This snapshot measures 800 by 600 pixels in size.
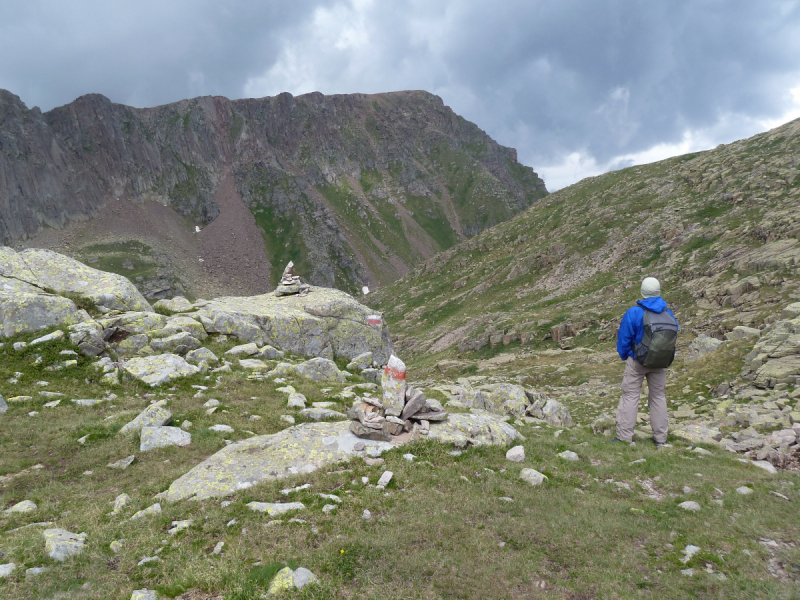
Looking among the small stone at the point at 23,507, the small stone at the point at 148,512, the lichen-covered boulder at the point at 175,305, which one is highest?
the lichen-covered boulder at the point at 175,305

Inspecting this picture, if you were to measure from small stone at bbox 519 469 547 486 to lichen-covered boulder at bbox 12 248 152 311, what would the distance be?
2324 cm

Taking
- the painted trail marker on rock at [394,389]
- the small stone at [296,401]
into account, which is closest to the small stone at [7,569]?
the painted trail marker on rock at [394,389]

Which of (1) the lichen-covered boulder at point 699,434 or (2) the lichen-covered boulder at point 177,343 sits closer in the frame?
(1) the lichen-covered boulder at point 699,434

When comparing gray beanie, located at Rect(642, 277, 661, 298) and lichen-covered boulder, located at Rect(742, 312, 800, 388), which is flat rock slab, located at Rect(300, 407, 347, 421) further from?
lichen-covered boulder, located at Rect(742, 312, 800, 388)

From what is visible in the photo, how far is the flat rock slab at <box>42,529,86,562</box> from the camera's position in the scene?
6.71m

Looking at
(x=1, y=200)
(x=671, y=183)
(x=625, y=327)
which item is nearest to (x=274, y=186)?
(x=1, y=200)

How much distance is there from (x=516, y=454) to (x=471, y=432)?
1.62 m

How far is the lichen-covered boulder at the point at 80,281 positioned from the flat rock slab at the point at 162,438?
44.0 feet

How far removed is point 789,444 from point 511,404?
9.95 meters

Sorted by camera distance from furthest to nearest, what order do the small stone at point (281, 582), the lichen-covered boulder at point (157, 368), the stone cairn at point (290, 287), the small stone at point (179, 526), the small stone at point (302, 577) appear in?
1. the stone cairn at point (290, 287)
2. the lichen-covered boulder at point (157, 368)
3. the small stone at point (179, 526)
4. the small stone at point (302, 577)
5. the small stone at point (281, 582)

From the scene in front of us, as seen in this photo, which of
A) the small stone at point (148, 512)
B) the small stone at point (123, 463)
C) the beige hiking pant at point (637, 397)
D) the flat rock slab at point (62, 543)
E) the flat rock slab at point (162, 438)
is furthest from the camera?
the beige hiking pant at point (637, 397)

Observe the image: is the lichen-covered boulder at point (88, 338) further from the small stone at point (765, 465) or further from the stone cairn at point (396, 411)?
the small stone at point (765, 465)

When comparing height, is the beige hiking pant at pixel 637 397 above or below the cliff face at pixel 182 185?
below

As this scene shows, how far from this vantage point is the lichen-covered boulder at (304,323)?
24297 millimetres
